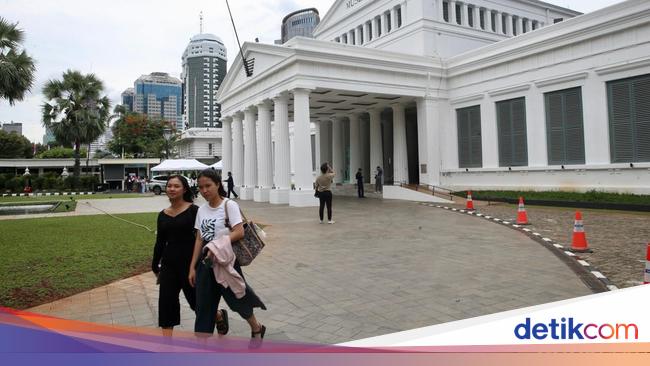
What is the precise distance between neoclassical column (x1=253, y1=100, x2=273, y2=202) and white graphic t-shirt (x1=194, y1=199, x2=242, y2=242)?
67.0 feet

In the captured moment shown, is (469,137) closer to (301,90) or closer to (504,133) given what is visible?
(504,133)

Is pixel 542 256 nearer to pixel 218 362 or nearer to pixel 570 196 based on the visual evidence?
pixel 218 362

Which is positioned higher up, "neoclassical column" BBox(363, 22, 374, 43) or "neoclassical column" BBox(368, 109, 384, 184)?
"neoclassical column" BBox(363, 22, 374, 43)

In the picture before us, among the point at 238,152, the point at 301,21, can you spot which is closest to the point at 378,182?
the point at 238,152

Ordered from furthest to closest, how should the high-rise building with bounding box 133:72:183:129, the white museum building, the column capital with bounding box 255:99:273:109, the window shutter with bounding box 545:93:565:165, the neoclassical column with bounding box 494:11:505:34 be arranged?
1. the high-rise building with bounding box 133:72:183:129
2. the neoclassical column with bounding box 494:11:505:34
3. the column capital with bounding box 255:99:273:109
4. the window shutter with bounding box 545:93:565:165
5. the white museum building

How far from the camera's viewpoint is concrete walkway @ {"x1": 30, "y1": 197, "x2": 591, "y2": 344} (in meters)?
4.51

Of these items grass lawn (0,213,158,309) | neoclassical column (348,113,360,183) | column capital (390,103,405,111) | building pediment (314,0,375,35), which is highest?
building pediment (314,0,375,35)

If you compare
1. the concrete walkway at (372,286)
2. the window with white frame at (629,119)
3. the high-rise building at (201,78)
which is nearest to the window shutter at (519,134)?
the window with white frame at (629,119)

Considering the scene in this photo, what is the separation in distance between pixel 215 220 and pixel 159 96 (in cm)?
12445

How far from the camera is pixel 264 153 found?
954 inches

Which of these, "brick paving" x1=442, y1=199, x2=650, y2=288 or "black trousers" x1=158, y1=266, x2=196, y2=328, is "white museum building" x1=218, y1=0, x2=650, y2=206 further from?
"black trousers" x1=158, y1=266, x2=196, y2=328

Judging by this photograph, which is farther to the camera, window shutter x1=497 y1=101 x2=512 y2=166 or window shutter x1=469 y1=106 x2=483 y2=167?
window shutter x1=469 y1=106 x2=483 y2=167

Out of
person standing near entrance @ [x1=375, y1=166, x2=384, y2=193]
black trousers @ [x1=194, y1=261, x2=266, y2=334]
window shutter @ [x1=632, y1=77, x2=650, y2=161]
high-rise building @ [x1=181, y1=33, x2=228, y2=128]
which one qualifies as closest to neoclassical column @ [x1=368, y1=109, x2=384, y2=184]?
person standing near entrance @ [x1=375, y1=166, x2=384, y2=193]

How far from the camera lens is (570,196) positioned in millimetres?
16859
